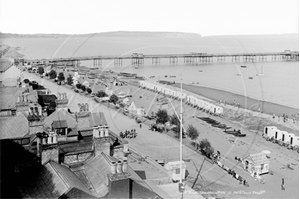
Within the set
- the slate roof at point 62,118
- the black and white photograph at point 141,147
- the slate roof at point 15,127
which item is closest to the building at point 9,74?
the black and white photograph at point 141,147

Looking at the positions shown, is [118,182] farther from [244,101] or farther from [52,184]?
[244,101]

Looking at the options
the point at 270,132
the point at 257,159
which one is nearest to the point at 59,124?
the point at 257,159

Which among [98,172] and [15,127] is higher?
[15,127]

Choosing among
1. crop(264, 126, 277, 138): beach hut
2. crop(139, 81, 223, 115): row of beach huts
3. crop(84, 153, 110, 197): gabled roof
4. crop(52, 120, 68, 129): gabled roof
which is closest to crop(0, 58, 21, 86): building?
crop(139, 81, 223, 115): row of beach huts

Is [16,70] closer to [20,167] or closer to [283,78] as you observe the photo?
[20,167]

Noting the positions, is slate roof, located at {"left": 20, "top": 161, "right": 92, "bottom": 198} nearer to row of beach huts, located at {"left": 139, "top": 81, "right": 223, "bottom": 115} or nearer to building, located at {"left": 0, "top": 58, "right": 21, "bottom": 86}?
building, located at {"left": 0, "top": 58, "right": 21, "bottom": 86}

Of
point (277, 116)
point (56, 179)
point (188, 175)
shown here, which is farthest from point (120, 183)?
point (277, 116)

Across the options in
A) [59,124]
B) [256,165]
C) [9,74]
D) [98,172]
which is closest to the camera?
[98,172]
